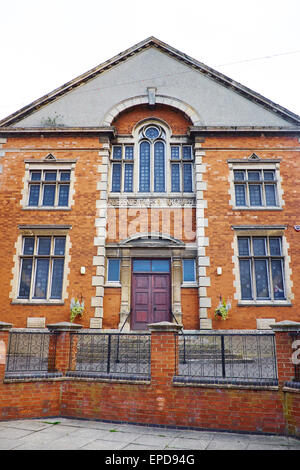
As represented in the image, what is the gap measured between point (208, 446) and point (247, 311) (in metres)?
7.31

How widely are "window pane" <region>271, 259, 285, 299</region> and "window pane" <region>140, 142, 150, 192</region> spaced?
5707mm

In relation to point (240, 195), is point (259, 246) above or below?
below

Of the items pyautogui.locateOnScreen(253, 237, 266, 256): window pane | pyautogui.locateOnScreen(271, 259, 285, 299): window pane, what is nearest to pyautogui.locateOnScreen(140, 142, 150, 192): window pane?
pyautogui.locateOnScreen(253, 237, 266, 256): window pane

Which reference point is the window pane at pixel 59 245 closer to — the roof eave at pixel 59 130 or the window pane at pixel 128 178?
the window pane at pixel 128 178

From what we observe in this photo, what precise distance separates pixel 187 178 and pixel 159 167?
1.27 m

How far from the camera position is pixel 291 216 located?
1288 centimetres

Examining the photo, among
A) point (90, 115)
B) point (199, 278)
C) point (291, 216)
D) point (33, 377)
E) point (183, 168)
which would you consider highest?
point (90, 115)

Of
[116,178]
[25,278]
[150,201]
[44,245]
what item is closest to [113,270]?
[44,245]

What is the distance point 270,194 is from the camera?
13492 mm

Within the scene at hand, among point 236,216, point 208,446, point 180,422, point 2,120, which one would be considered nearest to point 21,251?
point 2,120

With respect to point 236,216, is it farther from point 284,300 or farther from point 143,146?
point 143,146

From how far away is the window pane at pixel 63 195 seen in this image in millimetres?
13617

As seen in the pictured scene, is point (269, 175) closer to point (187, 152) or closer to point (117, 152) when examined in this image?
point (187, 152)

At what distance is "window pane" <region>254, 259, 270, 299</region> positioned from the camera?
12297 millimetres
